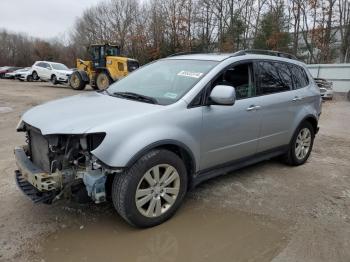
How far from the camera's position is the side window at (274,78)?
4746 millimetres

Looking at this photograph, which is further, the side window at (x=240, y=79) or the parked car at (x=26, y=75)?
the parked car at (x=26, y=75)

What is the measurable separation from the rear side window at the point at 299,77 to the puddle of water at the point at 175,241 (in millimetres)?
2579

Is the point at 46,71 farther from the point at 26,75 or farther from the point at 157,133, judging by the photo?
the point at 157,133

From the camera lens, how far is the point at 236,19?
34531mm

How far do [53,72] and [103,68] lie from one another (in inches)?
264

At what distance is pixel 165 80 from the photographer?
13.8ft

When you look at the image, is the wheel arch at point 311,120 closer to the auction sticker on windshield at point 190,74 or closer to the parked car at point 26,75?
the auction sticker on windshield at point 190,74

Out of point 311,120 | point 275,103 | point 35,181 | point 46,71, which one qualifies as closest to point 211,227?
point 35,181

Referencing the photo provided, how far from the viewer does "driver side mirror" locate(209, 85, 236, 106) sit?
373 centimetres

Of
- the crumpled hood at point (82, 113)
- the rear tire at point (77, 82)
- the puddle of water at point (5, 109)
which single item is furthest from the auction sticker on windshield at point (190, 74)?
the rear tire at point (77, 82)

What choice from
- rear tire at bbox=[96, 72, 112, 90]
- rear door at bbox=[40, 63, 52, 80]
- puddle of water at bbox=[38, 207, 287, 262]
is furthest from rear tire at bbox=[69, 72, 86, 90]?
puddle of water at bbox=[38, 207, 287, 262]

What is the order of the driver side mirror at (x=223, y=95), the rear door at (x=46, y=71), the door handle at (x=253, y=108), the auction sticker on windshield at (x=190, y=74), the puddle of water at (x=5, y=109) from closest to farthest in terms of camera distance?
the driver side mirror at (x=223, y=95) → the auction sticker on windshield at (x=190, y=74) → the door handle at (x=253, y=108) → the puddle of water at (x=5, y=109) → the rear door at (x=46, y=71)

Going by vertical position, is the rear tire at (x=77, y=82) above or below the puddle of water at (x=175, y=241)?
above

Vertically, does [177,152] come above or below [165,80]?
below
